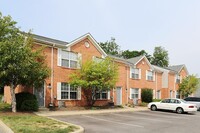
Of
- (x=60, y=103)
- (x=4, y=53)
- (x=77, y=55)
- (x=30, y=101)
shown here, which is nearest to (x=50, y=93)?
(x=60, y=103)

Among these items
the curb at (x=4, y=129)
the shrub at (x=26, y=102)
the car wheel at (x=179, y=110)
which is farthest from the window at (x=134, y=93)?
the curb at (x=4, y=129)

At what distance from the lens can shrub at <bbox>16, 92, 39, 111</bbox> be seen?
19.8 meters

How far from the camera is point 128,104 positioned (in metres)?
32.8

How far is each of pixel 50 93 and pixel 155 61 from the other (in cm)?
5524

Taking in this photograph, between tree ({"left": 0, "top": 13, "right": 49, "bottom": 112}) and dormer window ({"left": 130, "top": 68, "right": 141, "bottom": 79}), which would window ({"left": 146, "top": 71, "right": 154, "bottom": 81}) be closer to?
dormer window ({"left": 130, "top": 68, "right": 141, "bottom": 79})

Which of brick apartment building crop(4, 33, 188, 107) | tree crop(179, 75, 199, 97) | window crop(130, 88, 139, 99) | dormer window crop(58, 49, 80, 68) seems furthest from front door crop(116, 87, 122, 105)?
tree crop(179, 75, 199, 97)

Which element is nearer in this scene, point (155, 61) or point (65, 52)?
point (65, 52)

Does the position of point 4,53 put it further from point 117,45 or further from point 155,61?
point 155,61

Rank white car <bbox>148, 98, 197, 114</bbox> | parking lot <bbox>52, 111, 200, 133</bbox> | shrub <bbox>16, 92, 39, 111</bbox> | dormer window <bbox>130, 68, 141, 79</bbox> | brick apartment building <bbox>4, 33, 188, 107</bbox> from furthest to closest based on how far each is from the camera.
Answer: dormer window <bbox>130, 68, 141, 79</bbox>, white car <bbox>148, 98, 197, 114</bbox>, brick apartment building <bbox>4, 33, 188, 107</bbox>, shrub <bbox>16, 92, 39, 111</bbox>, parking lot <bbox>52, 111, 200, 133</bbox>

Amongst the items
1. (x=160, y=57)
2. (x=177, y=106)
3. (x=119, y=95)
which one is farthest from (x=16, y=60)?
(x=160, y=57)

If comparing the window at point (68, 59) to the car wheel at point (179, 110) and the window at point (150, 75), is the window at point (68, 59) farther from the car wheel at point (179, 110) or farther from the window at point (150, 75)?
the window at point (150, 75)

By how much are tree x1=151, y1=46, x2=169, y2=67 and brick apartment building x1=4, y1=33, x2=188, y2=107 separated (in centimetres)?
3423

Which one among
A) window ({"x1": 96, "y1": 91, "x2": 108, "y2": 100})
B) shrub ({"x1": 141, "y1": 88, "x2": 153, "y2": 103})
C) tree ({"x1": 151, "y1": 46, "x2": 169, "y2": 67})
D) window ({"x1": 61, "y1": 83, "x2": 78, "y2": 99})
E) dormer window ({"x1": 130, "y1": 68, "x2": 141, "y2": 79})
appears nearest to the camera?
window ({"x1": 61, "y1": 83, "x2": 78, "y2": 99})

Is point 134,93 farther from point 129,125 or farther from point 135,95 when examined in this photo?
point 129,125
